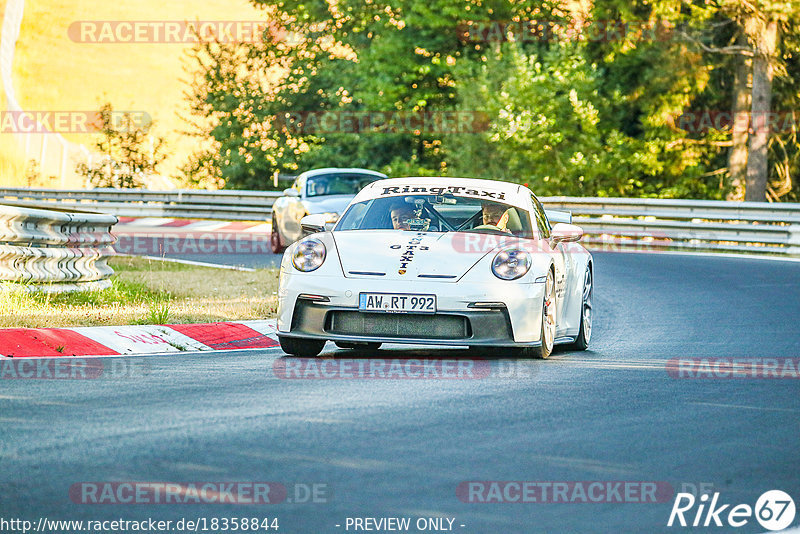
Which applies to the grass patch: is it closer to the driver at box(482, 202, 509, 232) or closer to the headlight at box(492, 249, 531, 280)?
the driver at box(482, 202, 509, 232)

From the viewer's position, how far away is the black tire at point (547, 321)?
30.6ft

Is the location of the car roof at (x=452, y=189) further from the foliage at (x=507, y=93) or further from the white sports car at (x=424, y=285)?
the foliage at (x=507, y=93)

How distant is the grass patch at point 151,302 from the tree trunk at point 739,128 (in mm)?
19890

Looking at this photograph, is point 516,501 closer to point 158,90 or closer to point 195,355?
point 195,355

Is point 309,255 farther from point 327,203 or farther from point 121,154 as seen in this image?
point 121,154

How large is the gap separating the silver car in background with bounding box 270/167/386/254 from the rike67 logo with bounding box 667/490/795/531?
50.5 feet

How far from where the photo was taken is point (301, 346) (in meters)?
→ 9.54

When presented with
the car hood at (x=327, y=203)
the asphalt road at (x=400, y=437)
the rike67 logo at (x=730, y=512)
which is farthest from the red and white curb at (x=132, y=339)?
the car hood at (x=327, y=203)

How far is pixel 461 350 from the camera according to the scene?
10227 millimetres

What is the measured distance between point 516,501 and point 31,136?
55.3 meters

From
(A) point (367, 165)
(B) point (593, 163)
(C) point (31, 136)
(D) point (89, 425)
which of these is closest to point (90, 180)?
(A) point (367, 165)

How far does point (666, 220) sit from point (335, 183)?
821 cm


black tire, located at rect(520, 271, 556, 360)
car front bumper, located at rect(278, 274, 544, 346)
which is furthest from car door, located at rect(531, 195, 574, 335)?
car front bumper, located at rect(278, 274, 544, 346)

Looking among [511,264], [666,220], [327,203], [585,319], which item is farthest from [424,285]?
[666,220]
